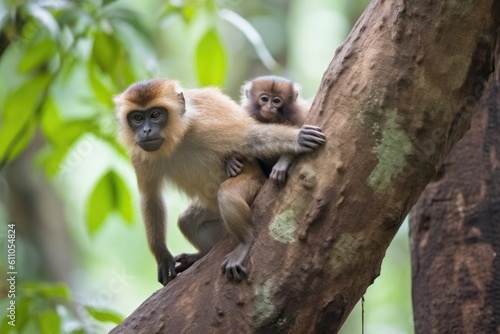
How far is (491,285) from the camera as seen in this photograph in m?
5.57

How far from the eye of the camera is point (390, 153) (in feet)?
14.2

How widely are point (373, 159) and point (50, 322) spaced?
275 cm

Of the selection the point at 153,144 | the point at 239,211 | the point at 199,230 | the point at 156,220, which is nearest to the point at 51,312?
the point at 156,220

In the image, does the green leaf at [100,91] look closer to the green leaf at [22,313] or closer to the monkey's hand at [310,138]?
the green leaf at [22,313]

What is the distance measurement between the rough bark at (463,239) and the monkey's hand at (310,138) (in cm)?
181

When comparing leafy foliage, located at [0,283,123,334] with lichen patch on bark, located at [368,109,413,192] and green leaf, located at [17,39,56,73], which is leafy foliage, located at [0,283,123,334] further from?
lichen patch on bark, located at [368,109,413,192]

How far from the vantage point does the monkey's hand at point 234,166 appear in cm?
544

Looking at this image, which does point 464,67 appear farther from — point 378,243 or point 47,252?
point 47,252

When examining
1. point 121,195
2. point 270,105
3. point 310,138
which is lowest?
point 310,138

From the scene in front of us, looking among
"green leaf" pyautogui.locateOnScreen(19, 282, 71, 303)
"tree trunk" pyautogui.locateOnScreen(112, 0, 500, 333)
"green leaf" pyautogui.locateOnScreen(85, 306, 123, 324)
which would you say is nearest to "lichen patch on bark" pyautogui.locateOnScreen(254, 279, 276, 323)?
"tree trunk" pyautogui.locateOnScreen(112, 0, 500, 333)

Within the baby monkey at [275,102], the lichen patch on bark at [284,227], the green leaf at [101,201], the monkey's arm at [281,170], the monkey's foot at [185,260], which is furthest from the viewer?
the baby monkey at [275,102]

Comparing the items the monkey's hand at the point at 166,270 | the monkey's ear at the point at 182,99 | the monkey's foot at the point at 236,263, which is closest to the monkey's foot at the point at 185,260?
the monkey's hand at the point at 166,270

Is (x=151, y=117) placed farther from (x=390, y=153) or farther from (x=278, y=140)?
(x=390, y=153)

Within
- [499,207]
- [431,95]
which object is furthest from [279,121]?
[431,95]
